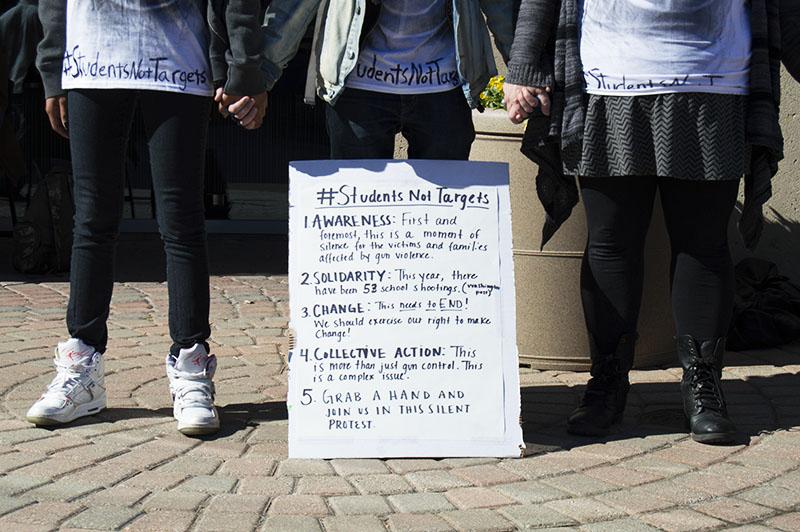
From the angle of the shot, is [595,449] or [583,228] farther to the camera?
[583,228]

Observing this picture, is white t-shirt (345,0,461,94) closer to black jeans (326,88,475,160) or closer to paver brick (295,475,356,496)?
black jeans (326,88,475,160)

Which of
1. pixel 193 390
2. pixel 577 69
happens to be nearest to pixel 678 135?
pixel 577 69

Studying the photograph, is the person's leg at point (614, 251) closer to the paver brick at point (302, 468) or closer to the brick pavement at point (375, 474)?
the brick pavement at point (375, 474)

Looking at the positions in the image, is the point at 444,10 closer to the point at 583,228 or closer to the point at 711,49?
the point at 711,49

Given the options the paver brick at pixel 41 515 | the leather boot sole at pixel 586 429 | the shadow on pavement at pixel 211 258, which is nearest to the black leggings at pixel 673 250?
the leather boot sole at pixel 586 429

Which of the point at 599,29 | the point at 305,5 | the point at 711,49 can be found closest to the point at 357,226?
the point at 305,5

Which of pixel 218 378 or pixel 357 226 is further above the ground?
pixel 357 226

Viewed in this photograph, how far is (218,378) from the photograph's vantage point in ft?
15.4

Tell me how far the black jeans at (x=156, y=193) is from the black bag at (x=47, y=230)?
11.8ft

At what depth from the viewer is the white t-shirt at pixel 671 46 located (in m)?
3.72

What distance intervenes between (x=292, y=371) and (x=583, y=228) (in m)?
1.71

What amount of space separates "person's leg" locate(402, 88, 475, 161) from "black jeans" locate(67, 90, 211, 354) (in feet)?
2.22

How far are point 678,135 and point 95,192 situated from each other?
1.85 metres

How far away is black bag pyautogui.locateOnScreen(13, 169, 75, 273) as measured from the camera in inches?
293
